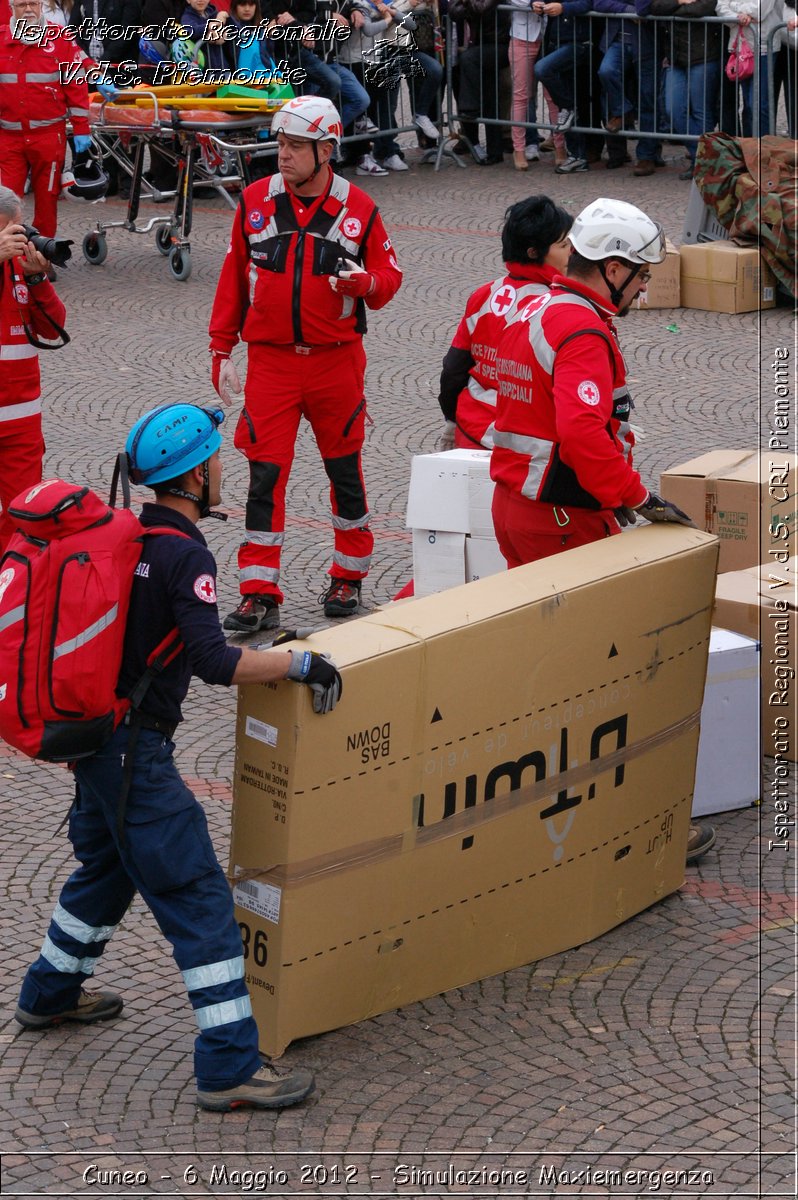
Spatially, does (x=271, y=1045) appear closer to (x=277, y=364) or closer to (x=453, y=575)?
(x=453, y=575)

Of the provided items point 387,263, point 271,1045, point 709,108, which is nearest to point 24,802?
point 271,1045

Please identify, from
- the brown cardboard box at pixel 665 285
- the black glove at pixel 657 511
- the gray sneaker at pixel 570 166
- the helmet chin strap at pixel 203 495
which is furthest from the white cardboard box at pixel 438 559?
the gray sneaker at pixel 570 166

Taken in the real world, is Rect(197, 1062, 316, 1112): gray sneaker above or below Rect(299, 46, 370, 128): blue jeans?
below

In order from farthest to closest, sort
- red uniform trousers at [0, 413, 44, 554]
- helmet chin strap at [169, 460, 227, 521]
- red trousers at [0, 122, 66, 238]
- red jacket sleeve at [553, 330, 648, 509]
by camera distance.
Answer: red trousers at [0, 122, 66, 238]
red uniform trousers at [0, 413, 44, 554]
red jacket sleeve at [553, 330, 648, 509]
helmet chin strap at [169, 460, 227, 521]

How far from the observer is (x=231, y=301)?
7.49 meters

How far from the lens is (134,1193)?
157 inches

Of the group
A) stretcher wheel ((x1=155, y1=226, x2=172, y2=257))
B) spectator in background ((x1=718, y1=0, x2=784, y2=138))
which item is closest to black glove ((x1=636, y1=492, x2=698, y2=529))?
stretcher wheel ((x1=155, y1=226, x2=172, y2=257))

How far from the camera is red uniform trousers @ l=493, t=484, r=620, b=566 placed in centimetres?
541

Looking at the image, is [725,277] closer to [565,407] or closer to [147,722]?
[565,407]

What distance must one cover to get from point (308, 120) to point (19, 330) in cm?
148

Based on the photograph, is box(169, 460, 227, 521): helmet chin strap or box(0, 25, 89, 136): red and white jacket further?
box(0, 25, 89, 136): red and white jacket

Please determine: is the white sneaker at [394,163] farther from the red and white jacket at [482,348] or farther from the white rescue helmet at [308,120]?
the red and white jacket at [482,348]

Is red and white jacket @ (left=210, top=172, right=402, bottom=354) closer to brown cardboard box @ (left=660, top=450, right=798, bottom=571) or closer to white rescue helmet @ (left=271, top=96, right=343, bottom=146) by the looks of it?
white rescue helmet @ (left=271, top=96, right=343, bottom=146)

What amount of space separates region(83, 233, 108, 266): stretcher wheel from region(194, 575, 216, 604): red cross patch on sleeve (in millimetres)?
10458
